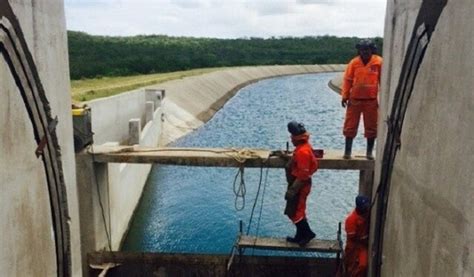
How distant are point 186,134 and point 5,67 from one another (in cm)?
2449

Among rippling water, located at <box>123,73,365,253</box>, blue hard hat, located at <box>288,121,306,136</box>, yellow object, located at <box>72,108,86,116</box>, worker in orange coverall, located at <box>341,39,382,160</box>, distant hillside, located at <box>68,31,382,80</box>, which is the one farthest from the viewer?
distant hillside, located at <box>68,31,382,80</box>

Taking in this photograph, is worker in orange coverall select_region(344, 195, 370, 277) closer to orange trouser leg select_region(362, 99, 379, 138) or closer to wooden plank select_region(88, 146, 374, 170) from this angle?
wooden plank select_region(88, 146, 374, 170)

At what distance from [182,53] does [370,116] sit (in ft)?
202

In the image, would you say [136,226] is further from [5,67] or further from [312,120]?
[312,120]

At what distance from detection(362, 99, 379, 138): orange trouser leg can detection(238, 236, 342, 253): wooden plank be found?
6.12 ft

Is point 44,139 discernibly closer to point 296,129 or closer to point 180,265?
point 296,129

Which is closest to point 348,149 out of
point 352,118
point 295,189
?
point 352,118

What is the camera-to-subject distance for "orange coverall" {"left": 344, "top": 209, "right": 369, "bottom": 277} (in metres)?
7.59

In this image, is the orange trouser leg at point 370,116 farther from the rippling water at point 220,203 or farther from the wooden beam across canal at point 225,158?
the rippling water at point 220,203

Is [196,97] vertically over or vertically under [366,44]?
under

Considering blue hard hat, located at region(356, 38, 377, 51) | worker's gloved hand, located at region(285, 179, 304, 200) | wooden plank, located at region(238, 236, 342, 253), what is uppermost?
blue hard hat, located at region(356, 38, 377, 51)

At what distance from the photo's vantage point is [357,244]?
25.4 ft

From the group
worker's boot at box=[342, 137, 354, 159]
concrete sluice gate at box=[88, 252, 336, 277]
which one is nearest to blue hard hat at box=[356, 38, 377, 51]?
worker's boot at box=[342, 137, 354, 159]

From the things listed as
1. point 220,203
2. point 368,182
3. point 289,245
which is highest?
point 368,182
